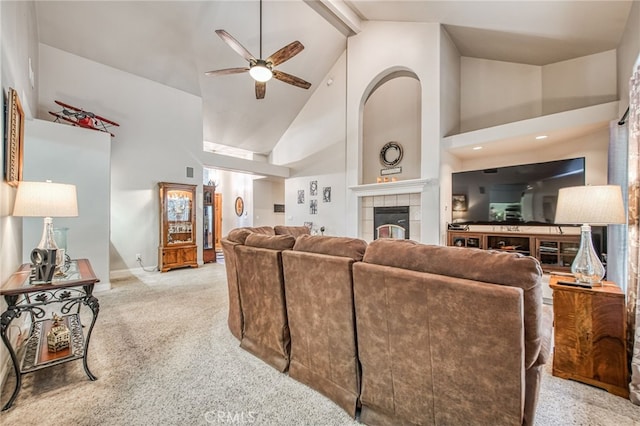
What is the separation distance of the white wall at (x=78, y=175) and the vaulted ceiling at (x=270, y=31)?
75.5 inches

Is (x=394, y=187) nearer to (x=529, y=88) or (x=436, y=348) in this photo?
(x=529, y=88)

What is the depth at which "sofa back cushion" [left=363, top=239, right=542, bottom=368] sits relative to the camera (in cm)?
114

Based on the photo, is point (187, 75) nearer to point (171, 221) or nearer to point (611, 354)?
point (171, 221)

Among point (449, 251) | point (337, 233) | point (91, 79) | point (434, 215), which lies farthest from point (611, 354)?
point (91, 79)

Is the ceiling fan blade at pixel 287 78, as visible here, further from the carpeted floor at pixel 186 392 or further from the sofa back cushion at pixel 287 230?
the carpeted floor at pixel 186 392

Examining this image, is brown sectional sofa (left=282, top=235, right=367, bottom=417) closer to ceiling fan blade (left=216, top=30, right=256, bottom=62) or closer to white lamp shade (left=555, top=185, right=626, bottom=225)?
white lamp shade (left=555, top=185, right=626, bottom=225)

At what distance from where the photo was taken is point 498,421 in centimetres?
121

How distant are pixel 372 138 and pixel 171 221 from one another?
16.2 feet

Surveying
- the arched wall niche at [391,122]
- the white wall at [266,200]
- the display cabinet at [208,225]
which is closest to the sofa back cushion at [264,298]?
the arched wall niche at [391,122]

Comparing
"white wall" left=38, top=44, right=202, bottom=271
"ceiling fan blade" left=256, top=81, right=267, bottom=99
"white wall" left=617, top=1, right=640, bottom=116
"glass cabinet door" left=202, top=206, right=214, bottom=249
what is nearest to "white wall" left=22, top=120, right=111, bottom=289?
"white wall" left=38, top=44, right=202, bottom=271

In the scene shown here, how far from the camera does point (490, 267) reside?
1.20m

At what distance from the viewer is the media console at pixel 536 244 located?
4.24 metres

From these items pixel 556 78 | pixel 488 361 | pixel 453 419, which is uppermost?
pixel 556 78

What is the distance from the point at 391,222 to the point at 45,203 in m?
5.40
